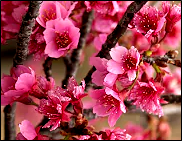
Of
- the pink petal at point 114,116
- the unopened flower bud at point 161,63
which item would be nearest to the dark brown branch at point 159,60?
the unopened flower bud at point 161,63

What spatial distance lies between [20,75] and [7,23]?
0.53 ft

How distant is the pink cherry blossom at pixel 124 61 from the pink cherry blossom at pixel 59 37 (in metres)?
Answer: 0.09

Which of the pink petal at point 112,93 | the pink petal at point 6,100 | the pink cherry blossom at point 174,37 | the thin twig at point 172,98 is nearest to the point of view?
the pink petal at point 112,93

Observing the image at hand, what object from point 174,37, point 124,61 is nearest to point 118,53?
point 124,61

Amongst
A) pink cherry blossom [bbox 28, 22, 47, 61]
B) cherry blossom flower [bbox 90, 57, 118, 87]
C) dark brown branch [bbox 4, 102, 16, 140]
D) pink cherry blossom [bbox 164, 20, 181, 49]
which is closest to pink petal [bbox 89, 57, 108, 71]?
cherry blossom flower [bbox 90, 57, 118, 87]

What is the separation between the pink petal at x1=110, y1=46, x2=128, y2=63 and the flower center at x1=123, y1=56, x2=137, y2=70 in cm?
1

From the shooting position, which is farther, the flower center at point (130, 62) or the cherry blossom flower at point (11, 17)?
the cherry blossom flower at point (11, 17)

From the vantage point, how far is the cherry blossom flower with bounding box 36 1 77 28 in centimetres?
70

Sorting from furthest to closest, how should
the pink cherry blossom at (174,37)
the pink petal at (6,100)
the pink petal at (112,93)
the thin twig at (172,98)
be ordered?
the pink cherry blossom at (174,37) → the thin twig at (172,98) → the pink petal at (6,100) → the pink petal at (112,93)

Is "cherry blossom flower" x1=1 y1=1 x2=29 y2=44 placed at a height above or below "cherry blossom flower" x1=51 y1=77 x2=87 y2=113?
above

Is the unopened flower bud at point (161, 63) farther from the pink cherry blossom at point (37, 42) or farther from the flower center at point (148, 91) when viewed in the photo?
the pink cherry blossom at point (37, 42)

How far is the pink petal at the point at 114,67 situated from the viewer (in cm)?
63

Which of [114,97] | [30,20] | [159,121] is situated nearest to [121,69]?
[114,97]

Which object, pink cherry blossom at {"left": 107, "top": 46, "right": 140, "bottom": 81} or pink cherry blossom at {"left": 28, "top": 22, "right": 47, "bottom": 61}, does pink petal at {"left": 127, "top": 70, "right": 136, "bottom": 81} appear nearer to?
pink cherry blossom at {"left": 107, "top": 46, "right": 140, "bottom": 81}
